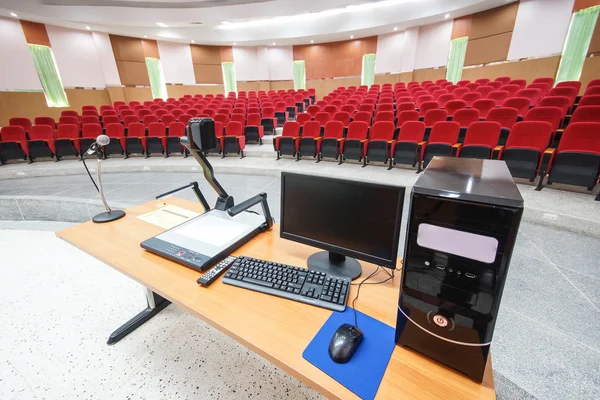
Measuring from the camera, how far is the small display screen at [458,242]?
1.77 feet

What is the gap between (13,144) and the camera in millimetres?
5199

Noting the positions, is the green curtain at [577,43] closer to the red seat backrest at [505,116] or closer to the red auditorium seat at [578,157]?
the red seat backrest at [505,116]

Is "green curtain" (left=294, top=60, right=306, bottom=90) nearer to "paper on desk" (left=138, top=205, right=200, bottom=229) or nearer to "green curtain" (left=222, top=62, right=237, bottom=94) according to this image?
"green curtain" (left=222, top=62, right=237, bottom=94)

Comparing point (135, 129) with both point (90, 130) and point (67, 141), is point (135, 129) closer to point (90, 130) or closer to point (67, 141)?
point (90, 130)

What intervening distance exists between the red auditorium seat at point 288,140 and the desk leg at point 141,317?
380 centimetres

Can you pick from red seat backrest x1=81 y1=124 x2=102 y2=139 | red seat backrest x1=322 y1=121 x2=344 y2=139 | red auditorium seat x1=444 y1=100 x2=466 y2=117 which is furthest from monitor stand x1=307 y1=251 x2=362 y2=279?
red seat backrest x1=81 y1=124 x2=102 y2=139

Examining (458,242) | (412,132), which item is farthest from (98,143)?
(412,132)

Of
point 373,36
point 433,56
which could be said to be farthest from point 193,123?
point 373,36

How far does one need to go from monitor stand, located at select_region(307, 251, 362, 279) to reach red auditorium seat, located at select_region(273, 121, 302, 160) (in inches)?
162

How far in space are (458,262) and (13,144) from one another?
306 inches

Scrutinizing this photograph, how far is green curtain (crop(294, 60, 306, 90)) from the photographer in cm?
1422

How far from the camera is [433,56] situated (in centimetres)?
1088

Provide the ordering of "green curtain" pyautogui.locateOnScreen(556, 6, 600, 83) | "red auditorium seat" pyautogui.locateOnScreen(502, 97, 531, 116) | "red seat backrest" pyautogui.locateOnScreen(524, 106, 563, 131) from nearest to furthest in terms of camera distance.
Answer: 1. "red seat backrest" pyautogui.locateOnScreen(524, 106, 563, 131)
2. "red auditorium seat" pyautogui.locateOnScreen(502, 97, 531, 116)
3. "green curtain" pyautogui.locateOnScreen(556, 6, 600, 83)

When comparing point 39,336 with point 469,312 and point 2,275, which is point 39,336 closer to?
point 2,275
